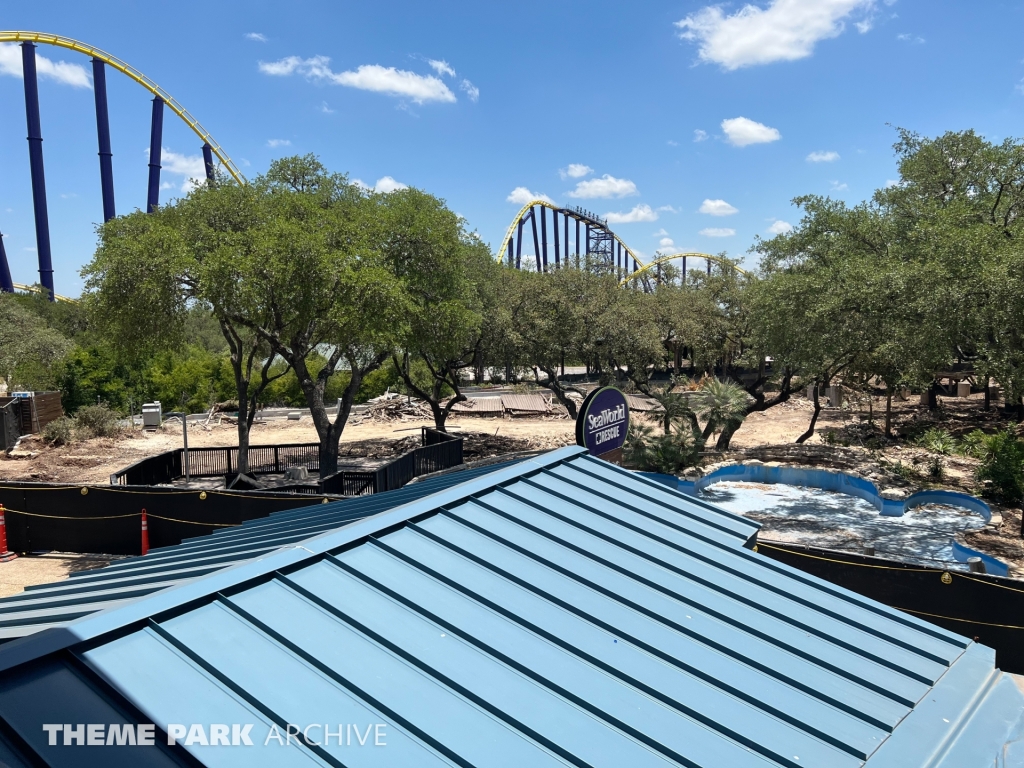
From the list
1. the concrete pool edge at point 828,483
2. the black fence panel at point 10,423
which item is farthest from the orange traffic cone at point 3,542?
the concrete pool edge at point 828,483

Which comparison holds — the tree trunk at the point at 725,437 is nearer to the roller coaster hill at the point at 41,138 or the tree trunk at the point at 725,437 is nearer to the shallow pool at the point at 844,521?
the shallow pool at the point at 844,521

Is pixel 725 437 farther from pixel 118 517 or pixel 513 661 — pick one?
pixel 513 661

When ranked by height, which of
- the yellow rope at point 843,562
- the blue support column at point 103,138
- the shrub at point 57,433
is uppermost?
the blue support column at point 103,138

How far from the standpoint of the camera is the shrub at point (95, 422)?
95.7ft

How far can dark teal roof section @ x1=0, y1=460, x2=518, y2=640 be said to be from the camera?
13.0ft

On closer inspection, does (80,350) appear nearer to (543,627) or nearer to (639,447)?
(639,447)

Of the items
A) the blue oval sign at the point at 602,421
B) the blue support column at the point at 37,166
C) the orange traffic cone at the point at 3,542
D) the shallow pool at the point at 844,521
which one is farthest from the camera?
the blue support column at the point at 37,166

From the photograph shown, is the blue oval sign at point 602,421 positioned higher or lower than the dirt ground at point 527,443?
higher

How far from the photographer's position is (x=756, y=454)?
85.1 feet

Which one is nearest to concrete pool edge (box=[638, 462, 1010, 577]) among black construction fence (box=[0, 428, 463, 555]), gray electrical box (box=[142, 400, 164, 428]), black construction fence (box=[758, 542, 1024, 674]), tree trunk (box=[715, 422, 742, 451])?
tree trunk (box=[715, 422, 742, 451])

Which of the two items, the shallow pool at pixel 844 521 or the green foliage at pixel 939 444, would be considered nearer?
the shallow pool at pixel 844 521

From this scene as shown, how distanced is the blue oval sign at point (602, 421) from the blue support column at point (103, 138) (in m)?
51.2

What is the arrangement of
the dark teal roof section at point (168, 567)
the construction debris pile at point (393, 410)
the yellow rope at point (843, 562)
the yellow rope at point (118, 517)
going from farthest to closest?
the construction debris pile at point (393, 410) → the yellow rope at point (118, 517) → the yellow rope at point (843, 562) → the dark teal roof section at point (168, 567)

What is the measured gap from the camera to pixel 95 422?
2952 centimetres
